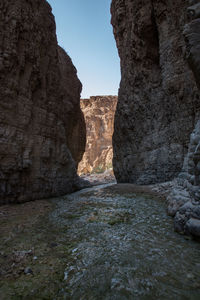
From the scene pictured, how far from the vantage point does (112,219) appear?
4.78 m

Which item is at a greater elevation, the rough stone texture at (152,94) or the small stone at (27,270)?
the rough stone texture at (152,94)

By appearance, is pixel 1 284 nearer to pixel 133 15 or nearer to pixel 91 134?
pixel 133 15

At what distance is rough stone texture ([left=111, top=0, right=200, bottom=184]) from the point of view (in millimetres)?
9094

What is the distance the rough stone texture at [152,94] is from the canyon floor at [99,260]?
6.24m

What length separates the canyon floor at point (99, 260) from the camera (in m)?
2.07

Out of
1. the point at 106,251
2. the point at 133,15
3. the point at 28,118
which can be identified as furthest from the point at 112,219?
the point at 133,15

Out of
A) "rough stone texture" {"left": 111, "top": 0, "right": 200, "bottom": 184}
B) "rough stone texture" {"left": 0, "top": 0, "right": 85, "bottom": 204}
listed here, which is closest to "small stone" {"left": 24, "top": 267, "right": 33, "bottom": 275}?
"rough stone texture" {"left": 0, "top": 0, "right": 85, "bottom": 204}

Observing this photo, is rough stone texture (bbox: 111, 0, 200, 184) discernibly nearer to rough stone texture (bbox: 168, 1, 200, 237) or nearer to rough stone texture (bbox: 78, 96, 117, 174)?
rough stone texture (bbox: 168, 1, 200, 237)

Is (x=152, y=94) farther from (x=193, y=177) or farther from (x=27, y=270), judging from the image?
(x=27, y=270)

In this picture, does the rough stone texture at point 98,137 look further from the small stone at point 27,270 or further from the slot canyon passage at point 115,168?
the small stone at point 27,270

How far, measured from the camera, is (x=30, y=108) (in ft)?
27.1

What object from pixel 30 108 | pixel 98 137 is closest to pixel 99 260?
pixel 30 108

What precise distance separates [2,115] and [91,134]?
42.5 meters

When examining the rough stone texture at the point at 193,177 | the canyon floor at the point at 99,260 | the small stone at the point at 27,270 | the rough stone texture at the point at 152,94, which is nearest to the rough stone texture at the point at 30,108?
the canyon floor at the point at 99,260
